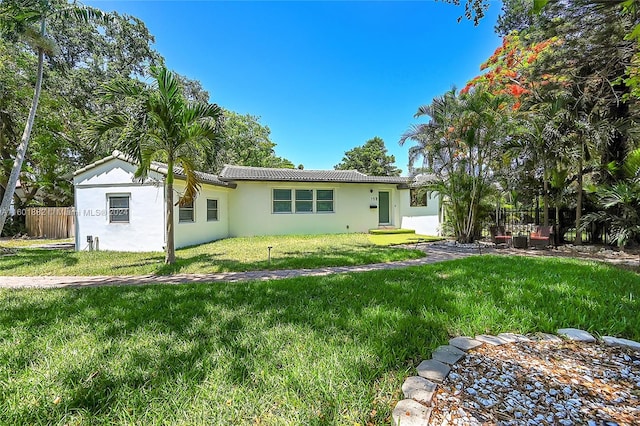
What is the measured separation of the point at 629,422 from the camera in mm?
1826

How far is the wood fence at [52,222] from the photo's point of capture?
15430 millimetres

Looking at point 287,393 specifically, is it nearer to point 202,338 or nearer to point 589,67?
point 202,338

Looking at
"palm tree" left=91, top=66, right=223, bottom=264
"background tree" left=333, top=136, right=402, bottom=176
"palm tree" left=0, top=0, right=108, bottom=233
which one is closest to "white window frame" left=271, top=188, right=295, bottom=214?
"palm tree" left=91, top=66, right=223, bottom=264

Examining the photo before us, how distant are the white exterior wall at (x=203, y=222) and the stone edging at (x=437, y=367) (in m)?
9.12

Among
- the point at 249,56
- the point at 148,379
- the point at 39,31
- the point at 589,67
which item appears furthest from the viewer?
the point at 249,56

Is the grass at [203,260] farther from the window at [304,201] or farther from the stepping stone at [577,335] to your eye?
the stepping stone at [577,335]

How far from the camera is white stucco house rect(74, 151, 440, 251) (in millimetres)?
10211

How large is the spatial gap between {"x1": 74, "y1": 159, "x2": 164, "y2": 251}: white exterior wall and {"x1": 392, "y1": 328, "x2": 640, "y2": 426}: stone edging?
10117 millimetres

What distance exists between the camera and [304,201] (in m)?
15.2

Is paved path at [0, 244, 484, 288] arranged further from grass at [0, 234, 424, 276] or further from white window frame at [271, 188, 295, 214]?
white window frame at [271, 188, 295, 214]

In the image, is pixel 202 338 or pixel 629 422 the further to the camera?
pixel 202 338

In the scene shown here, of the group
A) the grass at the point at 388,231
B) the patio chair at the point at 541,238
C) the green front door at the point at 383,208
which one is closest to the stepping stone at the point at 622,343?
the patio chair at the point at 541,238

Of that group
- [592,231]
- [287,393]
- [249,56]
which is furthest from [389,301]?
[249,56]

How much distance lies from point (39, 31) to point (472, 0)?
1264 centimetres
